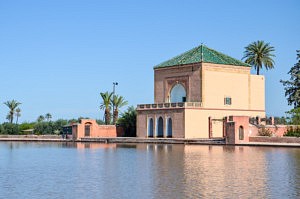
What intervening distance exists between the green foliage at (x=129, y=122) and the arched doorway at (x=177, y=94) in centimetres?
645

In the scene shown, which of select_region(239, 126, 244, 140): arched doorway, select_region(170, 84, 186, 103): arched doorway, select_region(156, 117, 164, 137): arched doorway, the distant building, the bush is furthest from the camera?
select_region(170, 84, 186, 103): arched doorway

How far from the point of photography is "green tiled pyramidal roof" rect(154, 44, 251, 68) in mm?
56562

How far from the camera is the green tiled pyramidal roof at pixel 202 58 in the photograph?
5656cm

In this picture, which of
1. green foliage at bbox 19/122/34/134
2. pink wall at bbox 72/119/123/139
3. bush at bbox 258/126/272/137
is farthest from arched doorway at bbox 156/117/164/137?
green foliage at bbox 19/122/34/134

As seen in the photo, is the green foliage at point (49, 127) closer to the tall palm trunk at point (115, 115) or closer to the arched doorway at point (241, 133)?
the tall palm trunk at point (115, 115)

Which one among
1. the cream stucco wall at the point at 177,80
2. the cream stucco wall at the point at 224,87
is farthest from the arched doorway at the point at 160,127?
the cream stucco wall at the point at 224,87

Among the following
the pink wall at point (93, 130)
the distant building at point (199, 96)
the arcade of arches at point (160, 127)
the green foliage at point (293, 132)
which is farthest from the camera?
the pink wall at point (93, 130)

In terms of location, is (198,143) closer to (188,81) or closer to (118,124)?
(188,81)

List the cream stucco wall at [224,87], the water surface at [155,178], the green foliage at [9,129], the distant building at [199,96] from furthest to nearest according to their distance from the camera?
the green foliage at [9,129]
the cream stucco wall at [224,87]
the distant building at [199,96]
the water surface at [155,178]

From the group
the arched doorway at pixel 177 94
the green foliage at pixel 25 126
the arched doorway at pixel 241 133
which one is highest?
the arched doorway at pixel 177 94

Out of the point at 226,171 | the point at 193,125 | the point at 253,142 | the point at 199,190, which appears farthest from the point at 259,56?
the point at 199,190

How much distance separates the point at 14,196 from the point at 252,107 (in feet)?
141

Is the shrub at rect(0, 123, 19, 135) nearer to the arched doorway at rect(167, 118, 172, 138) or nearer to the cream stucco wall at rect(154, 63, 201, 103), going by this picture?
the cream stucco wall at rect(154, 63, 201, 103)

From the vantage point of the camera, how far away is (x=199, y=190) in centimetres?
1930
